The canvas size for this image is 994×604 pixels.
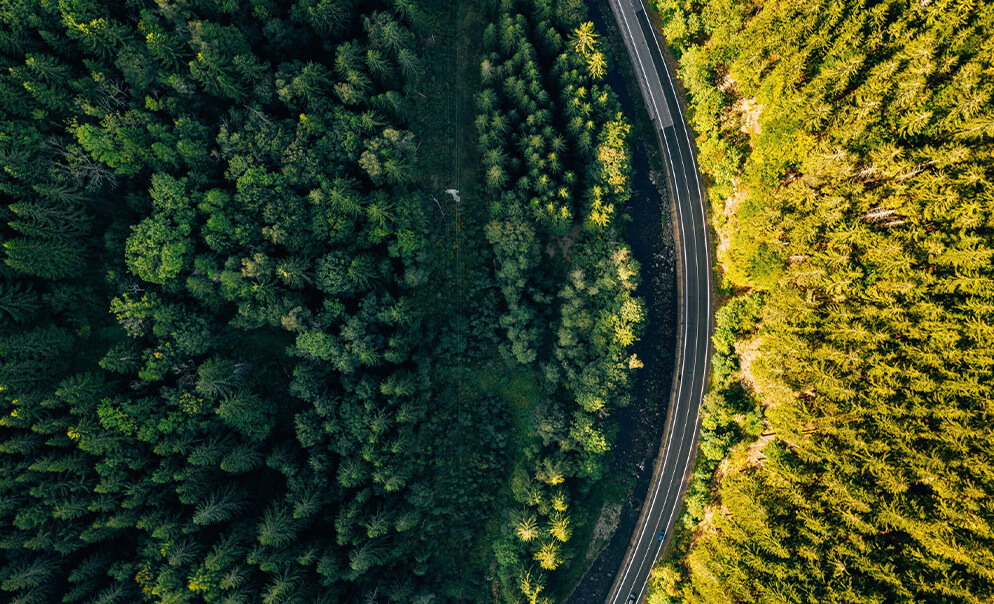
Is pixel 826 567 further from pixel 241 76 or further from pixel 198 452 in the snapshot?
pixel 241 76

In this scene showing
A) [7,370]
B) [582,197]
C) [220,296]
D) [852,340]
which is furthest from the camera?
[582,197]

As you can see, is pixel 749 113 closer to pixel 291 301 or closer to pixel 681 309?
pixel 681 309

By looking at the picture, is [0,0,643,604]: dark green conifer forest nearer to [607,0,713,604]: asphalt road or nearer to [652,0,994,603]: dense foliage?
[607,0,713,604]: asphalt road

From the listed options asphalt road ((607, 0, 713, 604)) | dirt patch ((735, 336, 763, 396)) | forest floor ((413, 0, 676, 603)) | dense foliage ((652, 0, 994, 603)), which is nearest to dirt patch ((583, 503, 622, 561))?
forest floor ((413, 0, 676, 603))

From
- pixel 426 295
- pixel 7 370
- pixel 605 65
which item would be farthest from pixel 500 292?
pixel 7 370

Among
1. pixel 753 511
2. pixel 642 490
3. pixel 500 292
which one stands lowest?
pixel 642 490

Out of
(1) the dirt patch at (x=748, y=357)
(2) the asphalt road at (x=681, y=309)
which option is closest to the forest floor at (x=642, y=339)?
(2) the asphalt road at (x=681, y=309)

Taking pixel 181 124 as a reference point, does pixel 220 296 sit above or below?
below
